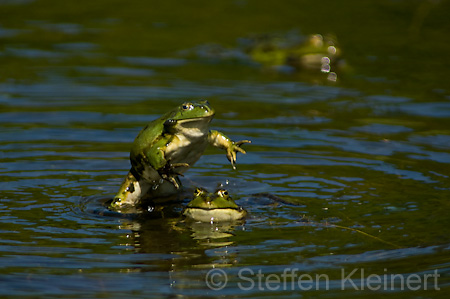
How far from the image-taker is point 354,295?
16.8 ft

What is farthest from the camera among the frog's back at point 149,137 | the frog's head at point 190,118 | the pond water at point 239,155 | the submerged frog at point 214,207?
the frog's back at point 149,137

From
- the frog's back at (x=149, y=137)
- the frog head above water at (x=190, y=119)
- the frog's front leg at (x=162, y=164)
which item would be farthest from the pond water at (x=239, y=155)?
the frog head above water at (x=190, y=119)

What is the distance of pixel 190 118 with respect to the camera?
6.46 meters

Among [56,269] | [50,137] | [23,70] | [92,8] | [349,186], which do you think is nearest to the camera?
[56,269]

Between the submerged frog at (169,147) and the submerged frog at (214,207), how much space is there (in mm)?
234

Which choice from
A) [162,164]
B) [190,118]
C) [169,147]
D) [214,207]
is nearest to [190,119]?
[190,118]

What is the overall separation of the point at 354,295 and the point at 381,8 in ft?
39.0

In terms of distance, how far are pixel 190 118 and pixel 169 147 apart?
380 millimetres

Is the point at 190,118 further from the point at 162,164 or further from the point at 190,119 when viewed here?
the point at 162,164

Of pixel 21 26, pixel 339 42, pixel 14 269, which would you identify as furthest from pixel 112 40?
pixel 14 269

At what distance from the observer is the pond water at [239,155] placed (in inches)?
218

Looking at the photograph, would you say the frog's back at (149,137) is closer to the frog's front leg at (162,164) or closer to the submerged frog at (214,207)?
the frog's front leg at (162,164)

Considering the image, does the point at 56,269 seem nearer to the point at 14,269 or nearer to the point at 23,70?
the point at 14,269

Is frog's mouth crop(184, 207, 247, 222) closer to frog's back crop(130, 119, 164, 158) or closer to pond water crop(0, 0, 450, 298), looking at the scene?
pond water crop(0, 0, 450, 298)
